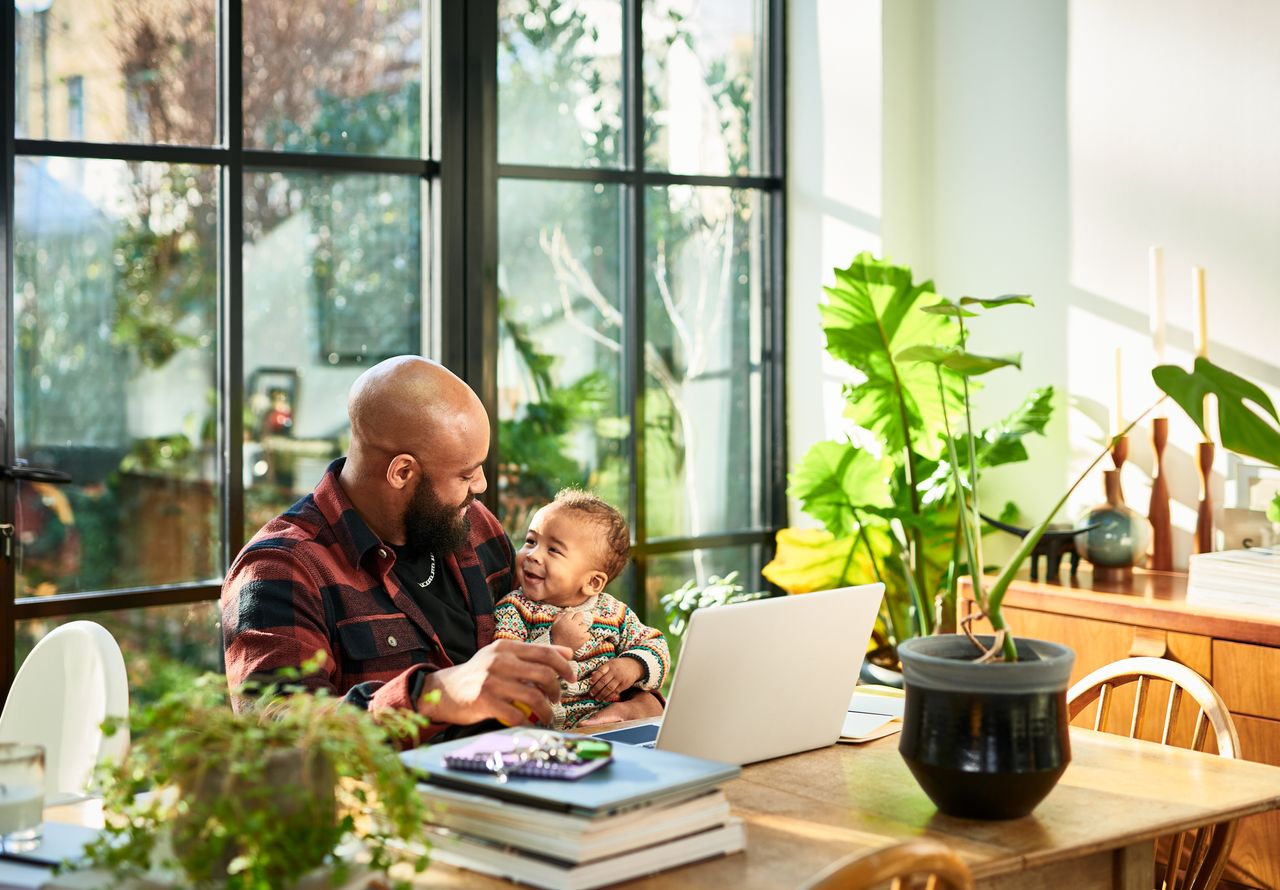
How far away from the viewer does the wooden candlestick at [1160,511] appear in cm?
360

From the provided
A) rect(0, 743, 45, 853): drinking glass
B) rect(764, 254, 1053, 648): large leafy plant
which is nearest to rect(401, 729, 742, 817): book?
rect(0, 743, 45, 853): drinking glass

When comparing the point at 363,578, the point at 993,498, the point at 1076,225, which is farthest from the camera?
the point at 993,498

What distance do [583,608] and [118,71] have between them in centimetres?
196

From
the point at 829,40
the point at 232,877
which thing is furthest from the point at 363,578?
the point at 829,40

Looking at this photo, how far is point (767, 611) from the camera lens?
1.87 m

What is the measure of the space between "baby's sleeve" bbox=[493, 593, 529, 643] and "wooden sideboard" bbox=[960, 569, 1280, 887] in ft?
3.64

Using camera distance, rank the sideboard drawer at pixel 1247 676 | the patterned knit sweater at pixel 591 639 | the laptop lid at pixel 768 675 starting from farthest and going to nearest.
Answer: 1. the sideboard drawer at pixel 1247 676
2. the patterned knit sweater at pixel 591 639
3. the laptop lid at pixel 768 675

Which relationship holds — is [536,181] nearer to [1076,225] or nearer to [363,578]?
[1076,225]

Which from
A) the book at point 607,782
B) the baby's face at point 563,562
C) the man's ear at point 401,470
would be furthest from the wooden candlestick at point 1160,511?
the book at point 607,782

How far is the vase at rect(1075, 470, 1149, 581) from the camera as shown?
11.5 ft

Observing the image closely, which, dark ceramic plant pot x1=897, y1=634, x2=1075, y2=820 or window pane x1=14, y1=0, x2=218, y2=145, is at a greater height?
window pane x1=14, y1=0, x2=218, y2=145

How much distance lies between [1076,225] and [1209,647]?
1392 mm

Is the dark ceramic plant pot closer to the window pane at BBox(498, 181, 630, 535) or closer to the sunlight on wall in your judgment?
the window pane at BBox(498, 181, 630, 535)

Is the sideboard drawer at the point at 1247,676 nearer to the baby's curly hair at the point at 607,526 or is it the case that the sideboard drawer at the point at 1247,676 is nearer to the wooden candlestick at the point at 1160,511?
the wooden candlestick at the point at 1160,511
